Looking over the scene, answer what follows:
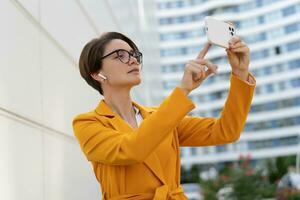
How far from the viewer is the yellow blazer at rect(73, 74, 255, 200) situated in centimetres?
142

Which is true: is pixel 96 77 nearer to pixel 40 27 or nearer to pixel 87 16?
pixel 40 27

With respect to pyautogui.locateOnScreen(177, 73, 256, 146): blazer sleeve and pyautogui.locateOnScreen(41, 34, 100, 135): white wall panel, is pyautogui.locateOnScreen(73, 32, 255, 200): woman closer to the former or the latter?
pyautogui.locateOnScreen(177, 73, 256, 146): blazer sleeve

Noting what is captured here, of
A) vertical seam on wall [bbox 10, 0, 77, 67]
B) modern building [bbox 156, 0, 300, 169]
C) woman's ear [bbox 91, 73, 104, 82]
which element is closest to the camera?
woman's ear [bbox 91, 73, 104, 82]

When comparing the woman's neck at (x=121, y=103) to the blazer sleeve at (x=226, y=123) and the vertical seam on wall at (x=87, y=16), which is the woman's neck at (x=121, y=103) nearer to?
the blazer sleeve at (x=226, y=123)

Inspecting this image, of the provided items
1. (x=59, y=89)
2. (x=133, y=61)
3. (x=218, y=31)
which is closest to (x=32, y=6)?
(x=59, y=89)

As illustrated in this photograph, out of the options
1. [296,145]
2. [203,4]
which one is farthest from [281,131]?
[203,4]

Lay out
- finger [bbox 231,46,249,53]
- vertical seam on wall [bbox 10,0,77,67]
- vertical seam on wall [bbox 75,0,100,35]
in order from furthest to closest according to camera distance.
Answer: vertical seam on wall [bbox 75,0,100,35] → vertical seam on wall [bbox 10,0,77,67] → finger [bbox 231,46,249,53]

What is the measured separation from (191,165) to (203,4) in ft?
A: 49.8

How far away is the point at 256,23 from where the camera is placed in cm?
4775

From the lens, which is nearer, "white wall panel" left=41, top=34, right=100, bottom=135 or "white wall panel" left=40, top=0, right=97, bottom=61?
"white wall panel" left=41, top=34, right=100, bottom=135

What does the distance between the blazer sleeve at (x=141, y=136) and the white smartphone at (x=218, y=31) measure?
8.3 inches

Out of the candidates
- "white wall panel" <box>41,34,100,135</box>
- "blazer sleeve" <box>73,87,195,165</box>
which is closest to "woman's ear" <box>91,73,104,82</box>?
"blazer sleeve" <box>73,87,195,165</box>

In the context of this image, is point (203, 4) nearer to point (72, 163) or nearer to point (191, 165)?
point (191, 165)

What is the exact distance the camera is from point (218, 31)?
1583mm
